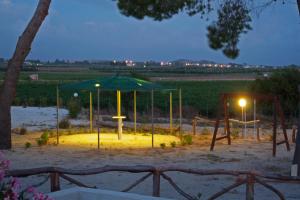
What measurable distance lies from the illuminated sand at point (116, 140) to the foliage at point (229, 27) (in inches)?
142

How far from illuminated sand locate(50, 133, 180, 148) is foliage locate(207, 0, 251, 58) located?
11.8 feet

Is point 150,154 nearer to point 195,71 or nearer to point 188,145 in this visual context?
point 188,145

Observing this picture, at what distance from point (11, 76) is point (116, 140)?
138 inches

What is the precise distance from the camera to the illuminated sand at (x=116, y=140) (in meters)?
17.1

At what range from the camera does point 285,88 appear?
92.1ft

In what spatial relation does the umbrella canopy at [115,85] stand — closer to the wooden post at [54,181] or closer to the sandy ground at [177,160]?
the sandy ground at [177,160]

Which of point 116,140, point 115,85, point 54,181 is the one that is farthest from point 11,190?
point 116,140

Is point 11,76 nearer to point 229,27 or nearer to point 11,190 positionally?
point 229,27

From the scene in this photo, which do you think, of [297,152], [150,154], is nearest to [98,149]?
[150,154]

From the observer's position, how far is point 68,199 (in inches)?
257

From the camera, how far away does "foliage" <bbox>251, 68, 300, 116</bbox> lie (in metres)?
27.9

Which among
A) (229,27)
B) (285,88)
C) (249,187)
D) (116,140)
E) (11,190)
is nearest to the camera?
(11,190)

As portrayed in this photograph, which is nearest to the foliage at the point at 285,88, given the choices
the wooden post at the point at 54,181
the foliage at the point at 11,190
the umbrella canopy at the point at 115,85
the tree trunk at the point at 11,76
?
the umbrella canopy at the point at 115,85

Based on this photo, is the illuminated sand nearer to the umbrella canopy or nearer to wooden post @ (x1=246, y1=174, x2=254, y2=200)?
the umbrella canopy
